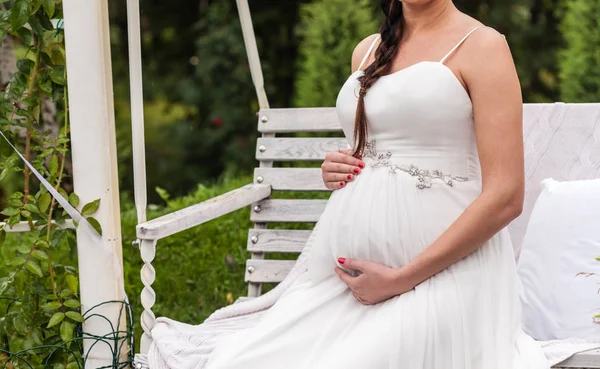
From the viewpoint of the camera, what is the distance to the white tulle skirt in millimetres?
1861

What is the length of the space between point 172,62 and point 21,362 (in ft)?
15.2

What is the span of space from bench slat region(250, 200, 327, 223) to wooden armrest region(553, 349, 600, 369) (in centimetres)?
137

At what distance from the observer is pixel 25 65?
2.43 meters

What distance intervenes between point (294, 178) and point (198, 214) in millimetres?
735

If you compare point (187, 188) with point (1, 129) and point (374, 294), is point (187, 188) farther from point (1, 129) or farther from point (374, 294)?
point (374, 294)

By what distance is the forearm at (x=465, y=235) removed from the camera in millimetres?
1877

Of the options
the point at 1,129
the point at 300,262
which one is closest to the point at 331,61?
the point at 300,262

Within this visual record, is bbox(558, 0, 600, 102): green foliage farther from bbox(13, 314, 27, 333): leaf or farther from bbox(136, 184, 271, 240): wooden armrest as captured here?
bbox(13, 314, 27, 333): leaf

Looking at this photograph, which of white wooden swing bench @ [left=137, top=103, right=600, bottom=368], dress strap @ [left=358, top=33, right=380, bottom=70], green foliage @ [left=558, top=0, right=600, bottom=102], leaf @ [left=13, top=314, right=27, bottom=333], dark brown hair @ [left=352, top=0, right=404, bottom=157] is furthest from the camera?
green foliage @ [left=558, top=0, right=600, bottom=102]

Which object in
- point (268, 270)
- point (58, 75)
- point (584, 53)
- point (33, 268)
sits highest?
point (58, 75)

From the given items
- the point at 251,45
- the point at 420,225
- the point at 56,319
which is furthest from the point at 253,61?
the point at 420,225

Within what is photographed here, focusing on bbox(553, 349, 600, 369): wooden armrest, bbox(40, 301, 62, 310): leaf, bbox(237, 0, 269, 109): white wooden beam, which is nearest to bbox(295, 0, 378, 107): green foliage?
bbox(237, 0, 269, 109): white wooden beam

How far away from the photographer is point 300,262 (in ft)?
8.99

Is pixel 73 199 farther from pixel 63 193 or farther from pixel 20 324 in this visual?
pixel 20 324
